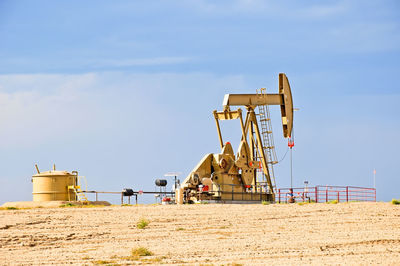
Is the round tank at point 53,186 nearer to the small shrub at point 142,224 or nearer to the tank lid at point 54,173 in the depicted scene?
the tank lid at point 54,173

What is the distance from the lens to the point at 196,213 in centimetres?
1792

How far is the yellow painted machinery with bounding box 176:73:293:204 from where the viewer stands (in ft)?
76.6

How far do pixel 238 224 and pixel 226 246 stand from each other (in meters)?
3.56

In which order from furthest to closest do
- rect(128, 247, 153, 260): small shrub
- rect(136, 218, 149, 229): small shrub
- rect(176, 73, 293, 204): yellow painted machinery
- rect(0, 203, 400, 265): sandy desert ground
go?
1. rect(176, 73, 293, 204): yellow painted machinery
2. rect(136, 218, 149, 229): small shrub
3. rect(128, 247, 153, 260): small shrub
4. rect(0, 203, 400, 265): sandy desert ground

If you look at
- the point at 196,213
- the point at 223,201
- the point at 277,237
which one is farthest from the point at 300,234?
the point at 223,201

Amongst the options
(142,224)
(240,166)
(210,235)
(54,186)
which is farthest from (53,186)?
(210,235)

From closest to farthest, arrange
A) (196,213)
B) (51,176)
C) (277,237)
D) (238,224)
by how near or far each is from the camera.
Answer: (277,237) < (238,224) < (196,213) < (51,176)

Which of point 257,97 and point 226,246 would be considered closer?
point 226,246

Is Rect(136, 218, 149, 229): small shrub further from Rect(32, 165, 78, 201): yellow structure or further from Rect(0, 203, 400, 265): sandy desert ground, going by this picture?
Rect(32, 165, 78, 201): yellow structure

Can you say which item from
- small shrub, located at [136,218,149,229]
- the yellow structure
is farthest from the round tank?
small shrub, located at [136,218,149,229]

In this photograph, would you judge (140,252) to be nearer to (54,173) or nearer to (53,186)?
(53,186)

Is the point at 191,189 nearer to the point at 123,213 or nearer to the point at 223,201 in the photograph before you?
the point at 223,201

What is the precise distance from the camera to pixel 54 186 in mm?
25141

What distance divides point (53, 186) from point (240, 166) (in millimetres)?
8372
